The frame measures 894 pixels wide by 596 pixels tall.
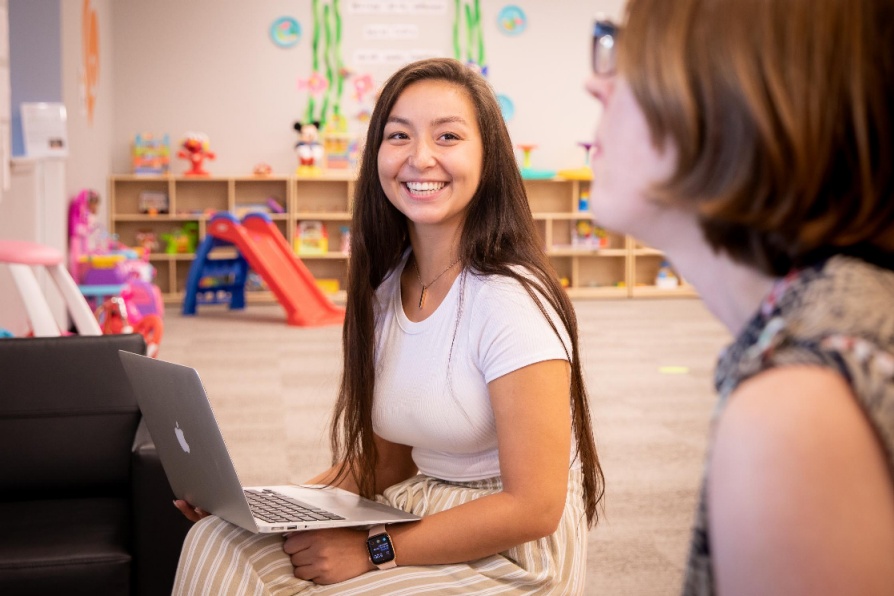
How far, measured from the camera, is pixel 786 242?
0.68 metres

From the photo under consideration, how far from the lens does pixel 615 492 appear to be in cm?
346

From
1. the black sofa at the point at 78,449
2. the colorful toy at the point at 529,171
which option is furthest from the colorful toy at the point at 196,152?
the black sofa at the point at 78,449

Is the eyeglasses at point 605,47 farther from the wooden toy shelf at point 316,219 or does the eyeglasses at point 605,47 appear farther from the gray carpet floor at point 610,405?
the wooden toy shelf at point 316,219

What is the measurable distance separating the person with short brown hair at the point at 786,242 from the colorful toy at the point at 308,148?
8132 mm

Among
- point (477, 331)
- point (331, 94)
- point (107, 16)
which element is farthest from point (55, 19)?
point (477, 331)

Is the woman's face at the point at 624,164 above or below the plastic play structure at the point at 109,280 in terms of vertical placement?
above

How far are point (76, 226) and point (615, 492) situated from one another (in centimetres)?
427

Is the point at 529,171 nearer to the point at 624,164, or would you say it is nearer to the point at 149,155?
→ the point at 149,155

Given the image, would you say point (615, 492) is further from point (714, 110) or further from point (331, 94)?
point (331, 94)

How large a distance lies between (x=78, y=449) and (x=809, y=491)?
1974 millimetres

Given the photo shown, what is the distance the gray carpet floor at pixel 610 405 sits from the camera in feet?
9.92

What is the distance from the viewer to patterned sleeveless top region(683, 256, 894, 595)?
583 millimetres

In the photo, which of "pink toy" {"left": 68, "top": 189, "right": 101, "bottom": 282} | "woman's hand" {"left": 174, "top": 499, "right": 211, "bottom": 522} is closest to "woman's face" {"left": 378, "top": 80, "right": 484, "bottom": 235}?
"woman's hand" {"left": 174, "top": 499, "right": 211, "bottom": 522}

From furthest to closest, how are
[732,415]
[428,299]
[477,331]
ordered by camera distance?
[428,299] → [477,331] → [732,415]
